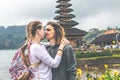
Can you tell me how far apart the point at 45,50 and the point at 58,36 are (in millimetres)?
276

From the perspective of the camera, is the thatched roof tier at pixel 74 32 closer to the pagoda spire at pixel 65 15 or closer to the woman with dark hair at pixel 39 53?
the pagoda spire at pixel 65 15

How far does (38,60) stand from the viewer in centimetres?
591

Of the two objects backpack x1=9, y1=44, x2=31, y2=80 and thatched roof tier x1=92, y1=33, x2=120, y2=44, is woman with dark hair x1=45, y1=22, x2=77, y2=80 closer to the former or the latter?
backpack x1=9, y1=44, x2=31, y2=80

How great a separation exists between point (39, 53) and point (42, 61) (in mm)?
126

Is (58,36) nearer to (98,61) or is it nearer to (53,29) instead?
(53,29)

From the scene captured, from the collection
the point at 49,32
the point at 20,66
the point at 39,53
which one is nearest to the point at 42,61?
the point at 39,53

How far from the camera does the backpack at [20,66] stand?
19.1 ft

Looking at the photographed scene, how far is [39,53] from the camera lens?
5.84m

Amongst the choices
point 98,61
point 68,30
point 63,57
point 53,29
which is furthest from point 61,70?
point 68,30

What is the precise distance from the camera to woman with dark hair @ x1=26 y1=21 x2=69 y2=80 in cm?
584

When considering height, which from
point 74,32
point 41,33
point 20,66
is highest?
point 41,33

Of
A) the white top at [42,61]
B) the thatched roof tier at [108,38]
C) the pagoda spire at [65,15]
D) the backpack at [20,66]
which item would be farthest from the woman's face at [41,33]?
the thatched roof tier at [108,38]

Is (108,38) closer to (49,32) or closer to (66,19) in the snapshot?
(66,19)

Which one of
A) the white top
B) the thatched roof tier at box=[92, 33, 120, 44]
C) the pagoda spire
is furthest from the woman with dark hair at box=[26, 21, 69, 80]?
the thatched roof tier at box=[92, 33, 120, 44]
